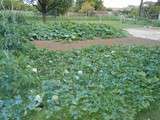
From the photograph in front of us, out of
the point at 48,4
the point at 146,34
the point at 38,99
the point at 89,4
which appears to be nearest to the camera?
the point at 38,99

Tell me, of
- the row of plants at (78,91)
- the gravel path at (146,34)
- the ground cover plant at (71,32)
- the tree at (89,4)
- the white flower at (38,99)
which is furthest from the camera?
the tree at (89,4)

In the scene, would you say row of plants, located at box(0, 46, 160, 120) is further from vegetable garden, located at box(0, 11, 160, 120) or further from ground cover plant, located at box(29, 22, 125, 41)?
ground cover plant, located at box(29, 22, 125, 41)

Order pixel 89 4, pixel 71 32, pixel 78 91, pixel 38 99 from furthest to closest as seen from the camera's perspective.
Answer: pixel 89 4, pixel 71 32, pixel 78 91, pixel 38 99

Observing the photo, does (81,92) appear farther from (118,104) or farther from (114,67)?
(114,67)

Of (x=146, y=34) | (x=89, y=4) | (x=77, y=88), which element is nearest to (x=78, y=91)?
(x=77, y=88)

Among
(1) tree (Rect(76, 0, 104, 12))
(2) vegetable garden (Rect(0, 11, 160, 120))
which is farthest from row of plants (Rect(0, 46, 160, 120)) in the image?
(1) tree (Rect(76, 0, 104, 12))

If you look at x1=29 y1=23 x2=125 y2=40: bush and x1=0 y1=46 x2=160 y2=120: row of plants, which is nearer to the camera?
x1=0 y1=46 x2=160 y2=120: row of plants

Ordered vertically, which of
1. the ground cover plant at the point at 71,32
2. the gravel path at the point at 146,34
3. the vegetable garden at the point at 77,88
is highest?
the vegetable garden at the point at 77,88

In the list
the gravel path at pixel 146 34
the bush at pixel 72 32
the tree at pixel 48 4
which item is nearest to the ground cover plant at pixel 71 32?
the bush at pixel 72 32

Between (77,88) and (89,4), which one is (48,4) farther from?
(89,4)

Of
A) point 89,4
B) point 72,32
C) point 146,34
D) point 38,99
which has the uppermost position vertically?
point 38,99

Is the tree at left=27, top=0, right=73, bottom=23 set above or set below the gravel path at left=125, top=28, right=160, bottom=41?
above

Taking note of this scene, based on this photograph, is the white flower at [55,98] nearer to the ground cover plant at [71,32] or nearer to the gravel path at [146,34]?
the ground cover plant at [71,32]

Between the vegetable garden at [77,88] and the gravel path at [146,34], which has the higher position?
the vegetable garden at [77,88]
